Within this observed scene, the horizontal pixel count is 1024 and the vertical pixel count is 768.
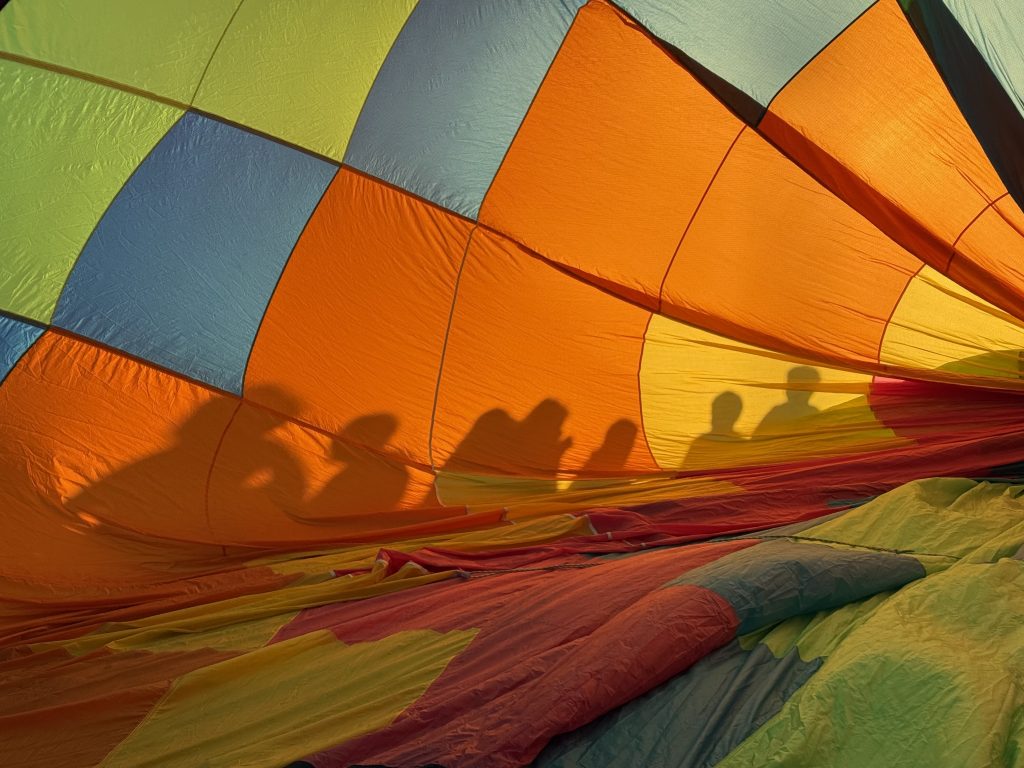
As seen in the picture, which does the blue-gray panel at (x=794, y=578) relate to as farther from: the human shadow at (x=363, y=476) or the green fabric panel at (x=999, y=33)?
the human shadow at (x=363, y=476)

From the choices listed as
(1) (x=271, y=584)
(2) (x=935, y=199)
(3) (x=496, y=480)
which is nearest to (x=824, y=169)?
(2) (x=935, y=199)

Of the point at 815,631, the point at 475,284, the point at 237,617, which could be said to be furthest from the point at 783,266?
the point at 237,617

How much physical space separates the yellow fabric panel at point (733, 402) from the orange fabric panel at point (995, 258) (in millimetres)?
455

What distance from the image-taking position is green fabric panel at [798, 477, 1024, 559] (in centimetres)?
250

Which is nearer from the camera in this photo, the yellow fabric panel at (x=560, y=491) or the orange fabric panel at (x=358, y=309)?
the yellow fabric panel at (x=560, y=491)

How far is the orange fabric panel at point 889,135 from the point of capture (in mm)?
3266

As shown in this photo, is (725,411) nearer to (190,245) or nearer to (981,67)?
(981,67)

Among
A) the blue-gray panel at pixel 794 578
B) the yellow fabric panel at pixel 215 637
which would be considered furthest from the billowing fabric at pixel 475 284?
the blue-gray panel at pixel 794 578

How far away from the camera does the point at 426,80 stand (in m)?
3.60

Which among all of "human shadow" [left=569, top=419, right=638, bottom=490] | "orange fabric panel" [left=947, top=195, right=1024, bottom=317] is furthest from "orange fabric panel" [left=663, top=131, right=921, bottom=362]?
"human shadow" [left=569, top=419, right=638, bottom=490]

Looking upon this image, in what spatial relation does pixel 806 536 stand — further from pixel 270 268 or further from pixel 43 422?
pixel 43 422

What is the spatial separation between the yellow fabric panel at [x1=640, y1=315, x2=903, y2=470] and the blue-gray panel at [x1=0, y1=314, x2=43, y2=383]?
189cm

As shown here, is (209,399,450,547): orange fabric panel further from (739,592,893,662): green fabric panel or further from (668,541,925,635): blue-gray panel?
(739,592,893,662): green fabric panel

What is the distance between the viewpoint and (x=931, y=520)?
2619 mm
